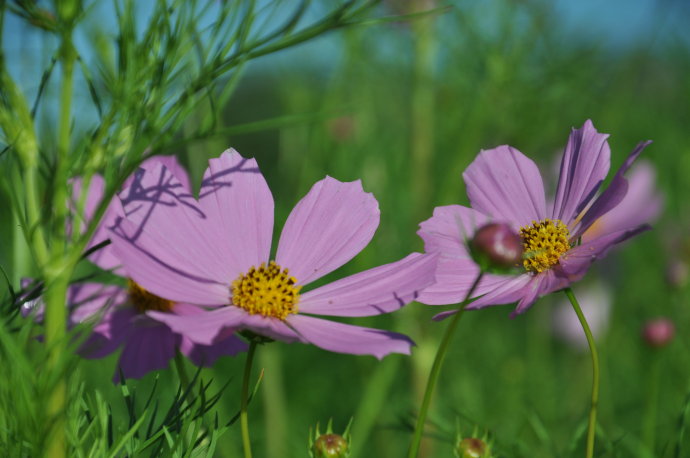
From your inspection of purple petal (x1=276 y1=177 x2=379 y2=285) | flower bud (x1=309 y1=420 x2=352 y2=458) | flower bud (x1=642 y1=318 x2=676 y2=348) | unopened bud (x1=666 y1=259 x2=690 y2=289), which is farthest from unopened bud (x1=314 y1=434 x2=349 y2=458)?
unopened bud (x1=666 y1=259 x2=690 y2=289)

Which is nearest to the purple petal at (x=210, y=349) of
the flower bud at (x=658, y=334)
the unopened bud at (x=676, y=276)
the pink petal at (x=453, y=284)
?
the pink petal at (x=453, y=284)

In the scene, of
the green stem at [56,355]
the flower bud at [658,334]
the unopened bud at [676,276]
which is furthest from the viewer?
the unopened bud at [676,276]

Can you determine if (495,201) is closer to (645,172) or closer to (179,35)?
(179,35)

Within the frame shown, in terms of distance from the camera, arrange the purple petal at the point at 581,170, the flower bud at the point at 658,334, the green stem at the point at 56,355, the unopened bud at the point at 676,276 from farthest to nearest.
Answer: the unopened bud at the point at 676,276 < the flower bud at the point at 658,334 < the purple petal at the point at 581,170 < the green stem at the point at 56,355

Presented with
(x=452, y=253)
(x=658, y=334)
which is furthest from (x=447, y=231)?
(x=658, y=334)

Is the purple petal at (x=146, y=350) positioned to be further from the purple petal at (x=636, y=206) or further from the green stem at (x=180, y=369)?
the purple petal at (x=636, y=206)

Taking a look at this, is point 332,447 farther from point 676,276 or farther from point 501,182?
point 676,276
